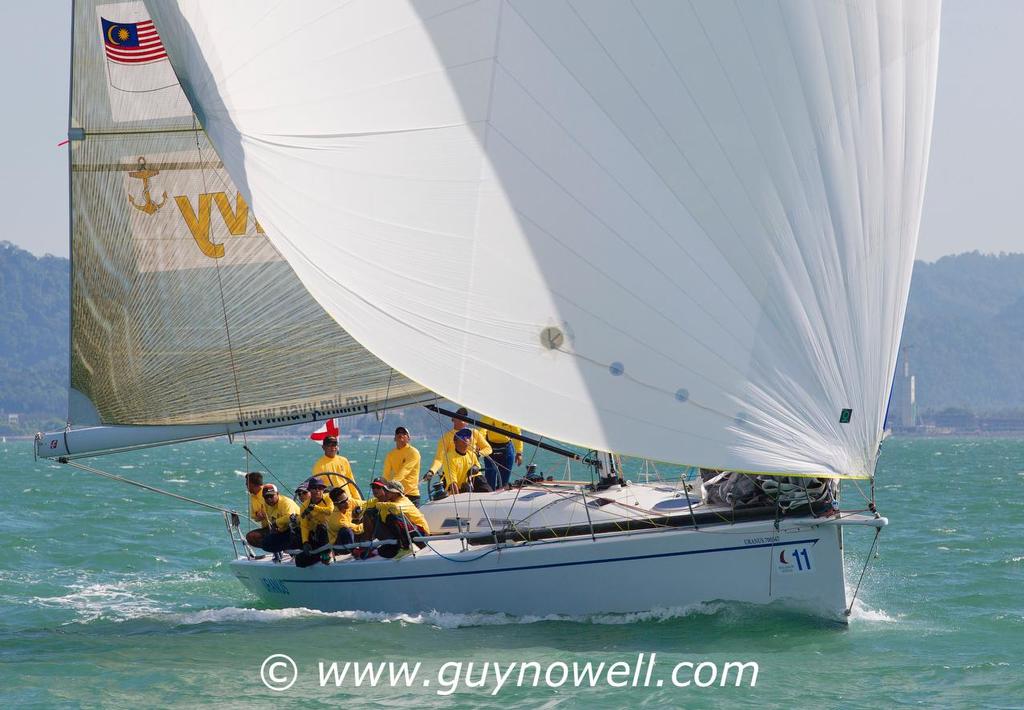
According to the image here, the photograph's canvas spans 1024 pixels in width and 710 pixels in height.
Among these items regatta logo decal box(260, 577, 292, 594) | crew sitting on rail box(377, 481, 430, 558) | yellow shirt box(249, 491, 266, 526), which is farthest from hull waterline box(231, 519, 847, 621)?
yellow shirt box(249, 491, 266, 526)

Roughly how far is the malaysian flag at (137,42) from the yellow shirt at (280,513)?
4150 mm

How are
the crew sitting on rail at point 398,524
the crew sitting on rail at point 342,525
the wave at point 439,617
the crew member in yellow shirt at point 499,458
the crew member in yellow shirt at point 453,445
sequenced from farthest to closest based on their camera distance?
the crew member in yellow shirt at point 499,458, the crew member in yellow shirt at point 453,445, the crew sitting on rail at point 342,525, the crew sitting on rail at point 398,524, the wave at point 439,617

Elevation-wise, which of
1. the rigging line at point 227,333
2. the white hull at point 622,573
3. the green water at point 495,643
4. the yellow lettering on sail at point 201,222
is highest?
the yellow lettering on sail at point 201,222

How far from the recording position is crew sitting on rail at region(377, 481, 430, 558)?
38.4ft

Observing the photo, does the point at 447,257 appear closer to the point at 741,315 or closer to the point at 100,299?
the point at 741,315

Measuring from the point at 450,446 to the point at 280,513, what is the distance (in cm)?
180

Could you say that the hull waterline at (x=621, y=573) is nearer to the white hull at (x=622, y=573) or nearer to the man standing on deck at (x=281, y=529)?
the white hull at (x=622, y=573)

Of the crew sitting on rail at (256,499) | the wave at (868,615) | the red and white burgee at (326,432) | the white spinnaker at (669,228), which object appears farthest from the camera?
the red and white burgee at (326,432)

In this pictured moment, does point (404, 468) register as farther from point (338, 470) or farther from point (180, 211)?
point (180, 211)

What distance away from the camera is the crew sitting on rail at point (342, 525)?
1198 cm

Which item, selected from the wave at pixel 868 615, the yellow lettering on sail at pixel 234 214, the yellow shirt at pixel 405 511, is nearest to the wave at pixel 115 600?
the yellow shirt at pixel 405 511

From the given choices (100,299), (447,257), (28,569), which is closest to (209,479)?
(28,569)

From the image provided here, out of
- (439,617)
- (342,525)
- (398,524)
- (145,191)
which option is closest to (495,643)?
(439,617)

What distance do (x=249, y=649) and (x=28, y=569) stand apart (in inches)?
273
